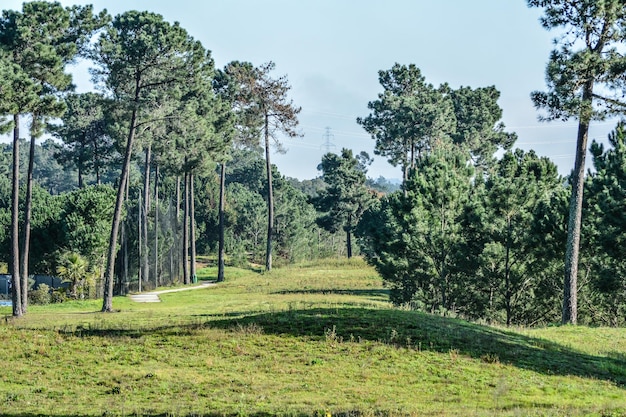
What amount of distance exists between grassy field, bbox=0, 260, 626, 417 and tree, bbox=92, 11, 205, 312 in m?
15.4

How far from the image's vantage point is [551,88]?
28359mm

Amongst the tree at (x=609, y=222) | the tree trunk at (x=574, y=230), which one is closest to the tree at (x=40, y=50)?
the tree trunk at (x=574, y=230)

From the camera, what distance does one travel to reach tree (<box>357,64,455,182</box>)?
74.8 meters

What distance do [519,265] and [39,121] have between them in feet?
86.6

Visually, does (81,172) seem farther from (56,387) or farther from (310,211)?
(56,387)

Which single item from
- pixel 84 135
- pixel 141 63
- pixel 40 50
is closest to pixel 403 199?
pixel 141 63

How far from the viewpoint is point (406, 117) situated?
75000 mm

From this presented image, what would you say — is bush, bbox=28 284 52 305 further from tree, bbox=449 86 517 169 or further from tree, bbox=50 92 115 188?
tree, bbox=449 86 517 169

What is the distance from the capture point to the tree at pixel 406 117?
245 feet

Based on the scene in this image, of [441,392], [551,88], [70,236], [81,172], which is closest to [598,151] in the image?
[551,88]

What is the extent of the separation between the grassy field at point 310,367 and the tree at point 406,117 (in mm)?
50185

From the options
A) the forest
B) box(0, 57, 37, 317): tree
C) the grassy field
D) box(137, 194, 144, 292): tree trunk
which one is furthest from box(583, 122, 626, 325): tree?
box(137, 194, 144, 292): tree trunk

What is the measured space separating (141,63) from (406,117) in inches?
1662

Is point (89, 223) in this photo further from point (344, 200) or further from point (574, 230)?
point (344, 200)
